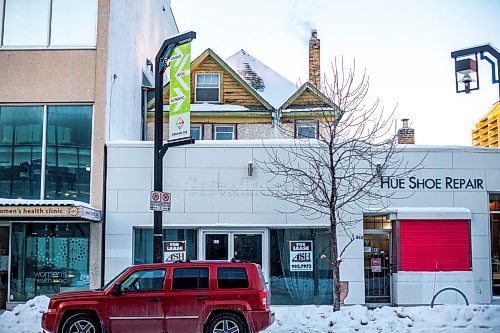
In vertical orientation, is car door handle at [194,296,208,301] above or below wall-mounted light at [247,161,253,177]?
below

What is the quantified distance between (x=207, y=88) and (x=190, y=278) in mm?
14822

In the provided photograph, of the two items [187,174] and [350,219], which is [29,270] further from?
[350,219]

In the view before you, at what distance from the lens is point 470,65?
15.0m

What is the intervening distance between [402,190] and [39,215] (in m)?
10.2

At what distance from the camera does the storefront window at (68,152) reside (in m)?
19.2

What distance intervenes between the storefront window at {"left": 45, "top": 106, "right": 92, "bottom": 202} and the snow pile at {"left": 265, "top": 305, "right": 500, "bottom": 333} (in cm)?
758

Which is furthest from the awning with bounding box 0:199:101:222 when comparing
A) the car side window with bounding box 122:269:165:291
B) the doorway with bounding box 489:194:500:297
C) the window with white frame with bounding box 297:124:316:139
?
the doorway with bounding box 489:194:500:297

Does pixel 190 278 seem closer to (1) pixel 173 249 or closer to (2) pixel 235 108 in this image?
(1) pixel 173 249

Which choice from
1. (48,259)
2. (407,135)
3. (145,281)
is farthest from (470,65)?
(407,135)

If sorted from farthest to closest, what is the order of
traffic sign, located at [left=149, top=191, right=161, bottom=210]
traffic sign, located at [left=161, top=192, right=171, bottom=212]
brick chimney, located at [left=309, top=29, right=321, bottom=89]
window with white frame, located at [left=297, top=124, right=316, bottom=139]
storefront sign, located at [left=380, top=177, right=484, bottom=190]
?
brick chimney, located at [left=309, top=29, right=321, bottom=89]
window with white frame, located at [left=297, top=124, right=316, bottom=139]
storefront sign, located at [left=380, top=177, right=484, bottom=190]
traffic sign, located at [left=161, top=192, right=171, bottom=212]
traffic sign, located at [left=149, top=191, right=161, bottom=210]

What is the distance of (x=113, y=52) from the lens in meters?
20.6

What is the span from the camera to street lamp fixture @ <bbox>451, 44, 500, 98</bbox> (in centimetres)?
1501

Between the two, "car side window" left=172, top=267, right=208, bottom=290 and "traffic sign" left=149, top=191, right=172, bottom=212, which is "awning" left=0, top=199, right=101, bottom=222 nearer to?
"traffic sign" left=149, top=191, right=172, bottom=212

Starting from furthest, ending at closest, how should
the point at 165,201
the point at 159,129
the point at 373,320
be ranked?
the point at 159,129 → the point at 165,201 → the point at 373,320
